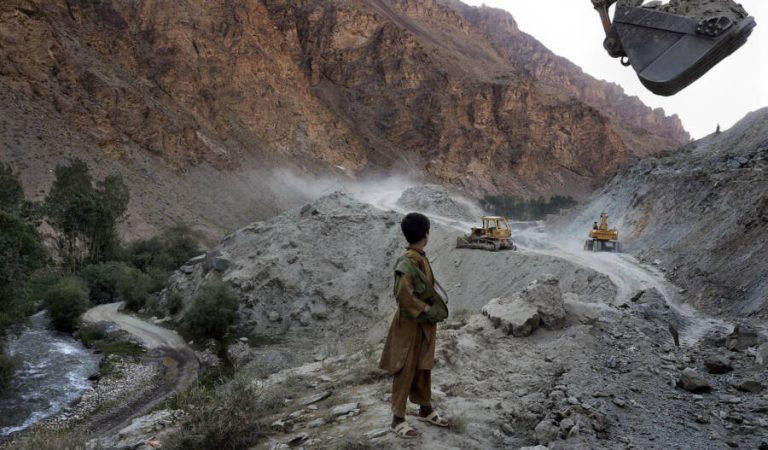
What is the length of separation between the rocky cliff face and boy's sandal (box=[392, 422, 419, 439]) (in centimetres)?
5193

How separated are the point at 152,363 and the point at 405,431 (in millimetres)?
20170

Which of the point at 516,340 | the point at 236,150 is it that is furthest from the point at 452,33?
the point at 516,340

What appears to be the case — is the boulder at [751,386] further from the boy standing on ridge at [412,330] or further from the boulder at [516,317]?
the boy standing on ridge at [412,330]

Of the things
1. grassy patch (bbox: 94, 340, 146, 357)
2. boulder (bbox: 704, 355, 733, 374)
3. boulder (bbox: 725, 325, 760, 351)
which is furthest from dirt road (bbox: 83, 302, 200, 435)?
boulder (bbox: 725, 325, 760, 351)

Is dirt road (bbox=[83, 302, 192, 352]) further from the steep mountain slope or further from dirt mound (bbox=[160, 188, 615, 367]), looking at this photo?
the steep mountain slope

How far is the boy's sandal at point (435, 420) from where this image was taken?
4.77m

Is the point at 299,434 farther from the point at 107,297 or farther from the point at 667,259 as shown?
the point at 107,297

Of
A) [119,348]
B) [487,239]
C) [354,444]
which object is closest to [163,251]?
[119,348]

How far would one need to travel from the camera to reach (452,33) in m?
125

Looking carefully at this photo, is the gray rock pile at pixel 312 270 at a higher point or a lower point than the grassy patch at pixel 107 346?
higher

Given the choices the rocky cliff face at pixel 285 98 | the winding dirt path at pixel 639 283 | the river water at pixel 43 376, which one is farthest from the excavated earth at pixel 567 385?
the rocky cliff face at pixel 285 98

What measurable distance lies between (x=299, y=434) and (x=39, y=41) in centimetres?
6863

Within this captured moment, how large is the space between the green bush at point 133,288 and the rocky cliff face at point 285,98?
19.8m

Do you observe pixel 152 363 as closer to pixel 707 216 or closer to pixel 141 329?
pixel 141 329
